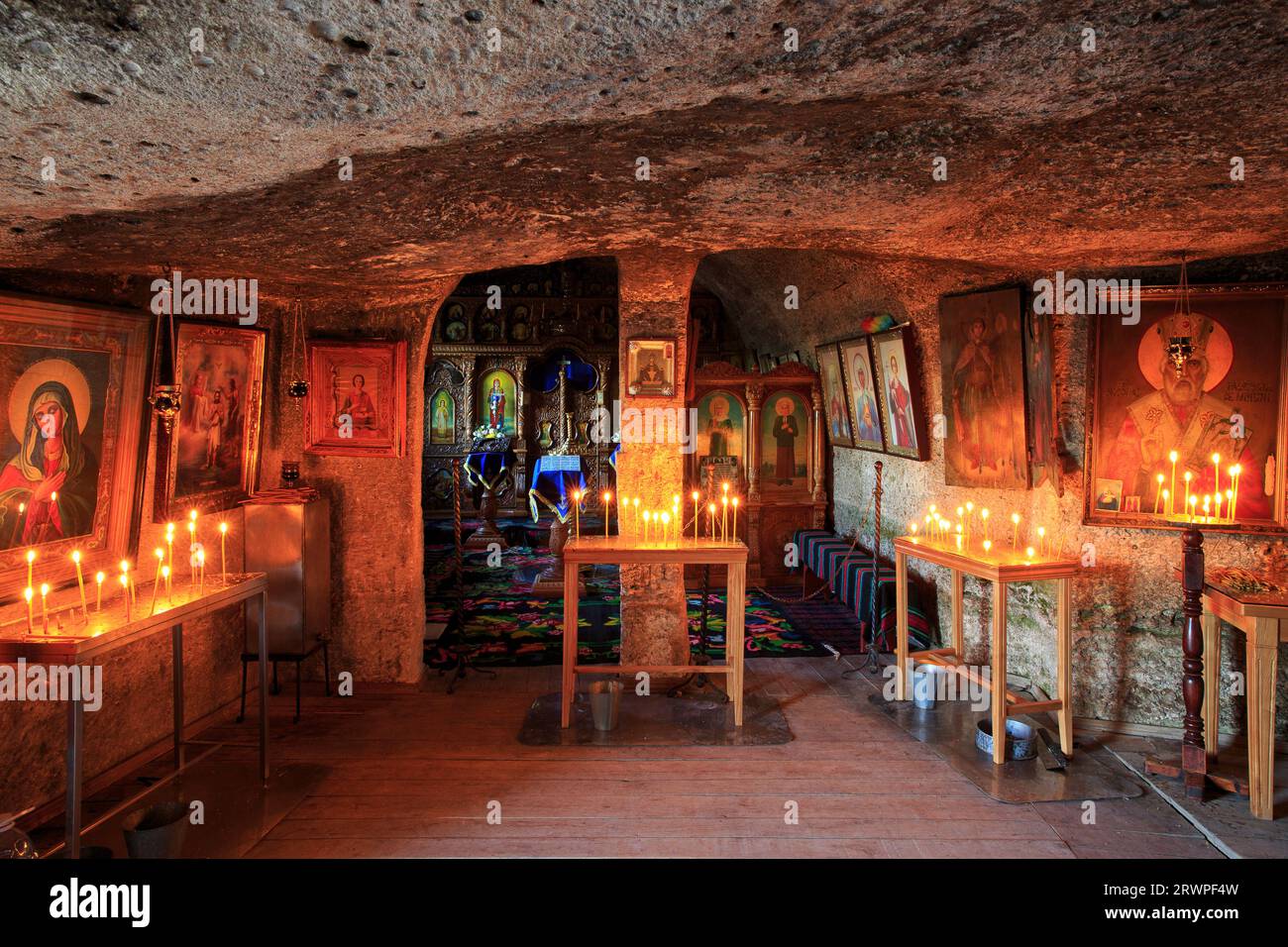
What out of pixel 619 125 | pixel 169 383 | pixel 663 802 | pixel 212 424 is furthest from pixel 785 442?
pixel 619 125

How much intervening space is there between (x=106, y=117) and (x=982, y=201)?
3.47 m

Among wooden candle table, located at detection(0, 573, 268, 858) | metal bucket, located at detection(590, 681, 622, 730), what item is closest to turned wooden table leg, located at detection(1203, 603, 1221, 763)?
metal bucket, located at detection(590, 681, 622, 730)

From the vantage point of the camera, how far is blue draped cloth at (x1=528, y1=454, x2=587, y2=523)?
1274 centimetres

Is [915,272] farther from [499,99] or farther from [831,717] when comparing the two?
[499,99]

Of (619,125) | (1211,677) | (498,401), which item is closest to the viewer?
(619,125)

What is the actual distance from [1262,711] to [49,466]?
5989 millimetres

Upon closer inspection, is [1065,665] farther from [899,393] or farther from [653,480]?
[899,393]

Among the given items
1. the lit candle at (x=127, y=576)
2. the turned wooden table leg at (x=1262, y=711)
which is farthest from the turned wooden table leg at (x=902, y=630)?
the lit candle at (x=127, y=576)

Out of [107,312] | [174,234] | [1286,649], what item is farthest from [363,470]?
[1286,649]

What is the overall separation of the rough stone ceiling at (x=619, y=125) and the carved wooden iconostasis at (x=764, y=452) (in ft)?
15.8

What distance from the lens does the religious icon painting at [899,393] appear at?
6652mm

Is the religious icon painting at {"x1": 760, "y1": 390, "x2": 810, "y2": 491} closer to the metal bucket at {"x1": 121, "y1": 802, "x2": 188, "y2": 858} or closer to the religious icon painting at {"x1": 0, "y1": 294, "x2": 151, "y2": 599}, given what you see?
the religious icon painting at {"x1": 0, "y1": 294, "x2": 151, "y2": 599}

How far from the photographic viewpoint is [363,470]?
18.7ft

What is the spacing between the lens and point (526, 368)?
1427 centimetres
